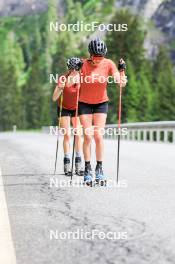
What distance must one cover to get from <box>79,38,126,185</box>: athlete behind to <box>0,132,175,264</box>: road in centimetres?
55

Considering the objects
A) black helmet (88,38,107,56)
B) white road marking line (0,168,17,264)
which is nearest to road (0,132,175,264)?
white road marking line (0,168,17,264)

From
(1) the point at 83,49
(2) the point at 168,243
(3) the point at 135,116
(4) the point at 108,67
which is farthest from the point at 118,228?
(1) the point at 83,49

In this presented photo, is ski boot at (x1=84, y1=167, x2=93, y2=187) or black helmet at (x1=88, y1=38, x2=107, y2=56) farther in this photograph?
ski boot at (x1=84, y1=167, x2=93, y2=187)

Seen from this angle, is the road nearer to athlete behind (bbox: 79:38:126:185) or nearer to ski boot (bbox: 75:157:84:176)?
ski boot (bbox: 75:157:84:176)

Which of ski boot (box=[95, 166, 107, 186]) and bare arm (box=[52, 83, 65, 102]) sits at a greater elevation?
bare arm (box=[52, 83, 65, 102])

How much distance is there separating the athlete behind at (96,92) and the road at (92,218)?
1.81 feet

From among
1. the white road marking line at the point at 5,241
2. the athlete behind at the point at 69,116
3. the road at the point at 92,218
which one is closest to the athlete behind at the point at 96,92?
the road at the point at 92,218

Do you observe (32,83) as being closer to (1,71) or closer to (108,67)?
(1,71)

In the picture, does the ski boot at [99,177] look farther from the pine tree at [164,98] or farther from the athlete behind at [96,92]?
the pine tree at [164,98]

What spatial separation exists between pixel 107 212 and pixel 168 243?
1903mm

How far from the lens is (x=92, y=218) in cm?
753

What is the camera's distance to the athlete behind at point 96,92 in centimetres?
1052

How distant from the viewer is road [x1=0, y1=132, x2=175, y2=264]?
5.77 meters

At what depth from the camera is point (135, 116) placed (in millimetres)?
97812
